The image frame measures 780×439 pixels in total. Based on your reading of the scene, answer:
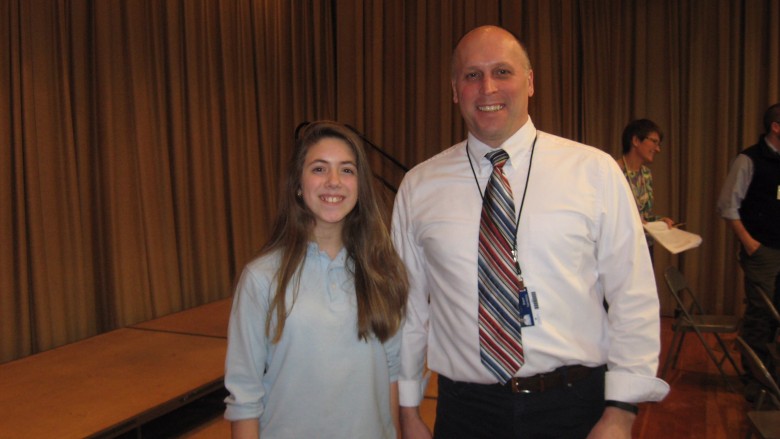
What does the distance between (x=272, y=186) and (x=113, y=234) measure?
198 cm

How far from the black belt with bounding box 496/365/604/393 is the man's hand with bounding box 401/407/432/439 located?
0.28 m

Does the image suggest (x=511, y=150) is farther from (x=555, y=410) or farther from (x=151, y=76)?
(x=151, y=76)

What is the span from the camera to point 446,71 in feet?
21.7

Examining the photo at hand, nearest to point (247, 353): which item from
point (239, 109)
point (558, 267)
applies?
point (558, 267)

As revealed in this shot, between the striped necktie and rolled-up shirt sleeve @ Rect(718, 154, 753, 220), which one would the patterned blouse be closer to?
rolled-up shirt sleeve @ Rect(718, 154, 753, 220)

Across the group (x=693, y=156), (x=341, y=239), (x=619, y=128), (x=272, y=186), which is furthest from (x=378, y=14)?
(x=341, y=239)

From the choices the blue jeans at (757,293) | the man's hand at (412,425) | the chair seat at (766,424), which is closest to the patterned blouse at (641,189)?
the blue jeans at (757,293)

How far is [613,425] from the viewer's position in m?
1.44

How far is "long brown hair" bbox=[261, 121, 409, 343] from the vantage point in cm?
158

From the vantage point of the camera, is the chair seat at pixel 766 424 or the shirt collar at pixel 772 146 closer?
the chair seat at pixel 766 424

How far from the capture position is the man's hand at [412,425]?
1621 millimetres

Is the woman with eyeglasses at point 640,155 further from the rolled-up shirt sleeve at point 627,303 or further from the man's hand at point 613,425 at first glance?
the man's hand at point 613,425

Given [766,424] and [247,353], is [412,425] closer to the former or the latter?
[247,353]

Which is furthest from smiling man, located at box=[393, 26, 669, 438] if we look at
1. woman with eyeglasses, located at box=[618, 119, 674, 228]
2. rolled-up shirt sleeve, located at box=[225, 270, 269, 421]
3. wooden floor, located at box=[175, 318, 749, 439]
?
woman with eyeglasses, located at box=[618, 119, 674, 228]
